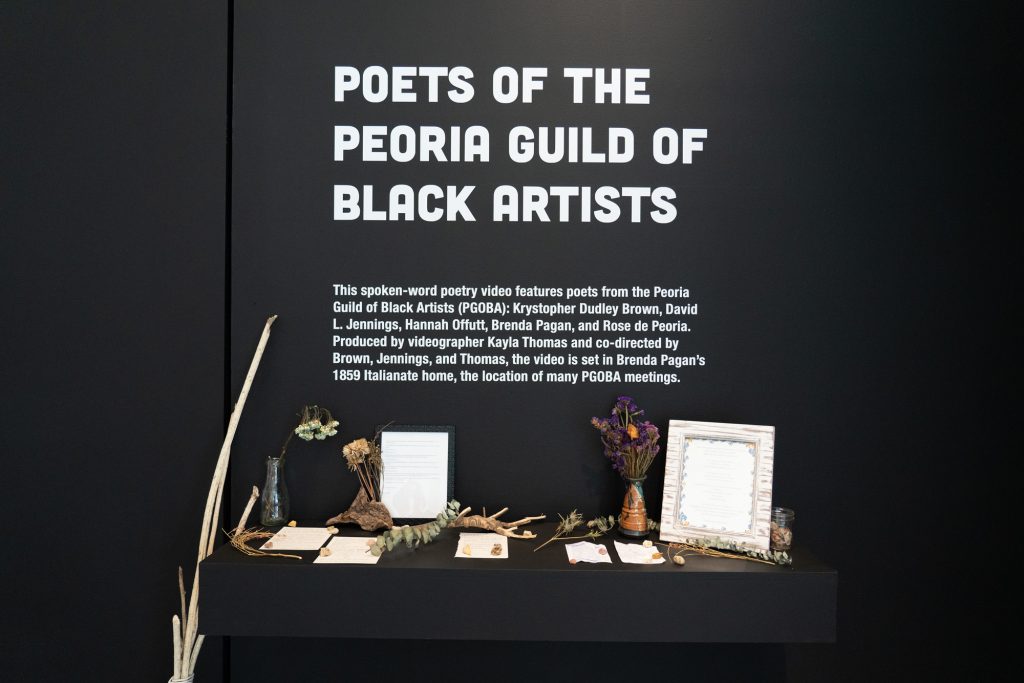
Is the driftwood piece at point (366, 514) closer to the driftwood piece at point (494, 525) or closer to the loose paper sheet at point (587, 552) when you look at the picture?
the driftwood piece at point (494, 525)

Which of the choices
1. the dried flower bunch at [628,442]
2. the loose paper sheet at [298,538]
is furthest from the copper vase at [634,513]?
the loose paper sheet at [298,538]

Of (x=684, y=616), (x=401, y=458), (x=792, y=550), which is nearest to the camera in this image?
(x=684, y=616)

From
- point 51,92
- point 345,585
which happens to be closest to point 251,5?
point 51,92

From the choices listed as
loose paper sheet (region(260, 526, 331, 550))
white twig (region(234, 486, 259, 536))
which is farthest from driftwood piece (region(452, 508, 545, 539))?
white twig (region(234, 486, 259, 536))

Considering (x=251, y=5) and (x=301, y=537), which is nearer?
(x=301, y=537)

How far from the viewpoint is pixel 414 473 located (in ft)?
6.25

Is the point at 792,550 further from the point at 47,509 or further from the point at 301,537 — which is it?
the point at 47,509

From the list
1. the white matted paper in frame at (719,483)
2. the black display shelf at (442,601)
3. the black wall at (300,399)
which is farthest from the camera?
the black wall at (300,399)

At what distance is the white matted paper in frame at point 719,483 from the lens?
172 centimetres

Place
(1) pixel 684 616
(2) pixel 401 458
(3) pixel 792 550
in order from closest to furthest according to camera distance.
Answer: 1. (1) pixel 684 616
2. (3) pixel 792 550
3. (2) pixel 401 458

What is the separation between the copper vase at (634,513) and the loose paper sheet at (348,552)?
766 mm

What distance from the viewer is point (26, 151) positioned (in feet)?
6.55

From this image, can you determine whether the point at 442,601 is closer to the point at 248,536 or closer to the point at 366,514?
the point at 366,514

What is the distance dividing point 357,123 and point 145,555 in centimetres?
168
